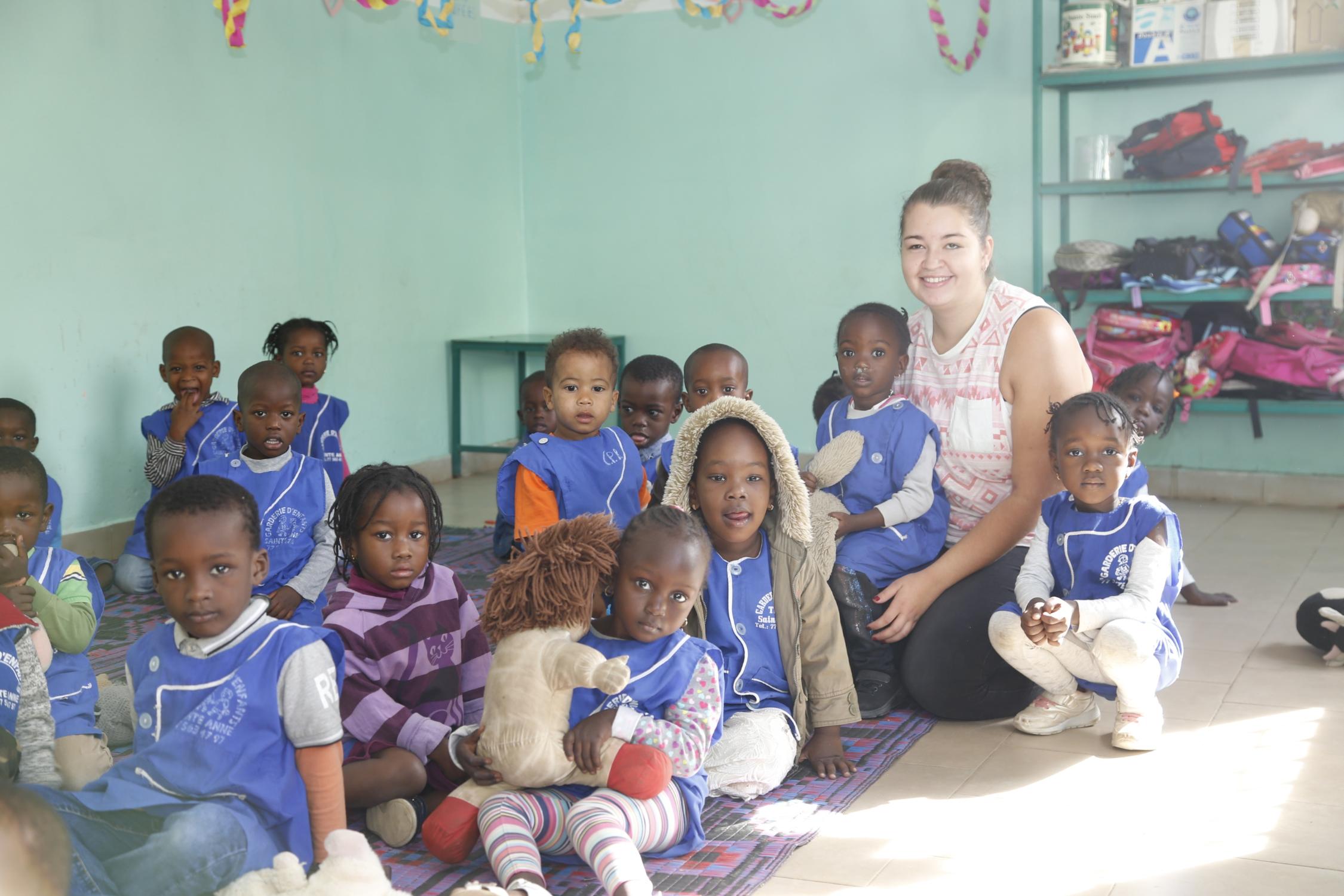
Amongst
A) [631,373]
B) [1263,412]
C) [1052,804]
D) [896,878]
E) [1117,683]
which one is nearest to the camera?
[896,878]

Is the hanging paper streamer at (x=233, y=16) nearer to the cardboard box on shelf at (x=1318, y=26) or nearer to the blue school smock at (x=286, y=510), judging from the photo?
the blue school smock at (x=286, y=510)

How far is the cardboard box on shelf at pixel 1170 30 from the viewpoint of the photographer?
508 cm

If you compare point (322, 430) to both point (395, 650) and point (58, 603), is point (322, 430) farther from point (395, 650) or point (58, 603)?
point (395, 650)

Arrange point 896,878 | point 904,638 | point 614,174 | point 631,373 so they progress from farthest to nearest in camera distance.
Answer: point 614,174 → point 631,373 → point 904,638 → point 896,878

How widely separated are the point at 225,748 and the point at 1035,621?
153 centimetres

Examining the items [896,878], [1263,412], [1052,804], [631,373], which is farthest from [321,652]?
[1263,412]

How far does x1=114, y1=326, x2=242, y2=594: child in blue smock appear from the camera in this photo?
4.17 metres

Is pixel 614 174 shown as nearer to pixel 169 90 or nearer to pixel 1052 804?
pixel 169 90

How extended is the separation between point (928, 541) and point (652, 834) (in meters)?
1.16

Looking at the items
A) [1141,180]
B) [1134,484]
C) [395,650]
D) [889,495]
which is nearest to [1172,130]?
[1141,180]

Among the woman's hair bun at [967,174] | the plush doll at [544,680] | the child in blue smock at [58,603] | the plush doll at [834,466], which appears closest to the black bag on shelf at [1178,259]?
the woman's hair bun at [967,174]

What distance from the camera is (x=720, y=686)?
2.17 metres

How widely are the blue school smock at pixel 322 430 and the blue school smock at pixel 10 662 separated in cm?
236

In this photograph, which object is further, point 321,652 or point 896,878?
point 896,878
